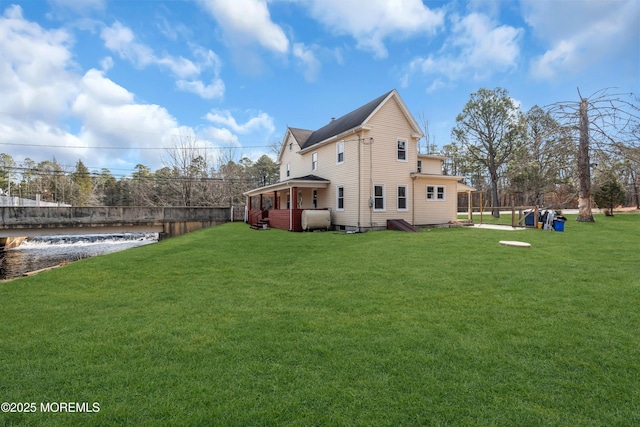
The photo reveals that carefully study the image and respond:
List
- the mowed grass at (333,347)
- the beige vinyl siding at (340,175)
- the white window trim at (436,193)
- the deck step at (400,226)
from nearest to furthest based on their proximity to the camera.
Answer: the mowed grass at (333,347) < the deck step at (400,226) < the beige vinyl siding at (340,175) < the white window trim at (436,193)

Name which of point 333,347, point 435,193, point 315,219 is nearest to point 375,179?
point 315,219

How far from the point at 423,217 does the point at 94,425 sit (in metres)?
17.4

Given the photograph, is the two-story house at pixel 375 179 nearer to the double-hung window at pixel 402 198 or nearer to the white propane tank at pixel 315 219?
the double-hung window at pixel 402 198

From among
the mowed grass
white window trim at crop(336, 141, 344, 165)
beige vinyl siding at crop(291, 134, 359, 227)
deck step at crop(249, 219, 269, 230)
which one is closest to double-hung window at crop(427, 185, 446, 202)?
beige vinyl siding at crop(291, 134, 359, 227)

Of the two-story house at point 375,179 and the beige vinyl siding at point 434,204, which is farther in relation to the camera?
the beige vinyl siding at point 434,204

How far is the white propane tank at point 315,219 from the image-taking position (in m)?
15.8

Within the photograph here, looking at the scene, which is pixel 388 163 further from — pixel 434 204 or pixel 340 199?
pixel 434 204

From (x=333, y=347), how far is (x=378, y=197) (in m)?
13.5

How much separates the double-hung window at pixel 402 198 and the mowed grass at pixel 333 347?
1053 cm

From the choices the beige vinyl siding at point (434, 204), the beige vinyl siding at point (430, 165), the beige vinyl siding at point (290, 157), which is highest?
the beige vinyl siding at point (290, 157)

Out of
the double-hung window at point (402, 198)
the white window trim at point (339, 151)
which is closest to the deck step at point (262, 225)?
the white window trim at point (339, 151)

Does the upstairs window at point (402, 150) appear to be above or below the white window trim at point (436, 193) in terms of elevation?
above

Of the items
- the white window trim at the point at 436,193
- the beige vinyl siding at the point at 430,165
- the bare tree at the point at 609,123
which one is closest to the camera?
the bare tree at the point at 609,123

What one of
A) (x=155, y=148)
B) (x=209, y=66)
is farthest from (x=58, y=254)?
(x=209, y=66)
